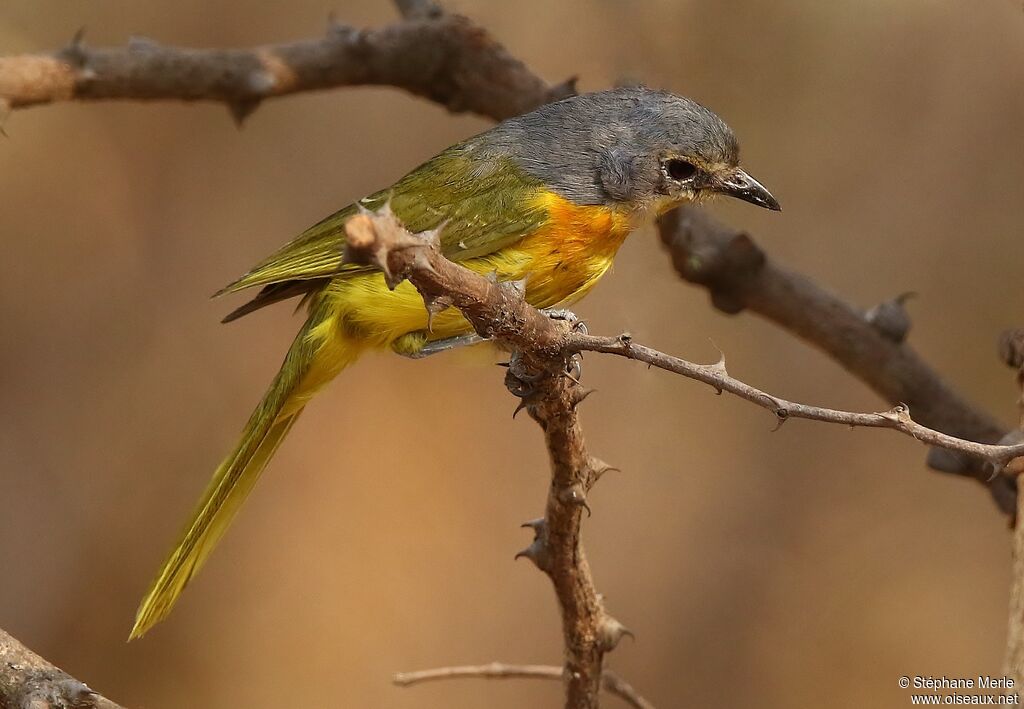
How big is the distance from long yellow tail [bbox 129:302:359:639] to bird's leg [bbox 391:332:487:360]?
0.54ft

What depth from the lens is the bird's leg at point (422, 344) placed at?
10.8 ft

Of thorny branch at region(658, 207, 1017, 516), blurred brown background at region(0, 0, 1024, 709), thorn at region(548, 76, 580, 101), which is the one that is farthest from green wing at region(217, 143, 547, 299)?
blurred brown background at region(0, 0, 1024, 709)

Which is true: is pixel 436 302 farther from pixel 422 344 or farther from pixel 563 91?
pixel 563 91

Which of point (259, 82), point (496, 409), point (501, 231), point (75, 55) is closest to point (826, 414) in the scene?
point (501, 231)

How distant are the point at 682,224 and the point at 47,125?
146 inches

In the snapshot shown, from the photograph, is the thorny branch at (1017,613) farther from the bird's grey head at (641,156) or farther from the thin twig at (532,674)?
the bird's grey head at (641,156)

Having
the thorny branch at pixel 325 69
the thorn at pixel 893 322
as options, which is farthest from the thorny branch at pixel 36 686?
the thorn at pixel 893 322

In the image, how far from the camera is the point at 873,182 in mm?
6387

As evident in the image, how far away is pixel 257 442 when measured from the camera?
3.55 meters

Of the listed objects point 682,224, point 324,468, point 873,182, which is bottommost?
point 324,468

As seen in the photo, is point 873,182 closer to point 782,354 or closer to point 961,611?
point 782,354

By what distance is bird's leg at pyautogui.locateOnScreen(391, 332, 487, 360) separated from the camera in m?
3.28

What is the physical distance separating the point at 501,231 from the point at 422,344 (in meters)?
0.41

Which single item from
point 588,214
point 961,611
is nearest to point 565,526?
point 588,214
